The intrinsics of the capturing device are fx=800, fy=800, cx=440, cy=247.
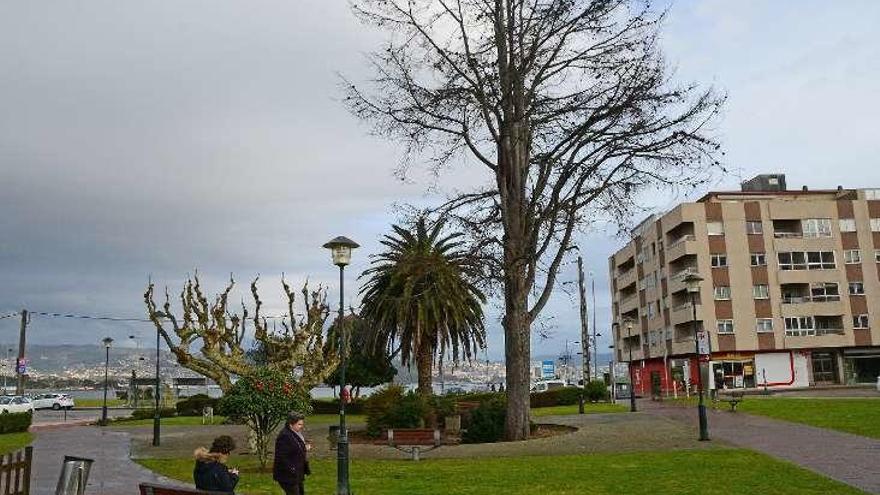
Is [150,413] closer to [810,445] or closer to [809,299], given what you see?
[810,445]

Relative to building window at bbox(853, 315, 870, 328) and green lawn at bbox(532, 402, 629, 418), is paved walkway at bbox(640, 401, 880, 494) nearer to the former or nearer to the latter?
green lawn at bbox(532, 402, 629, 418)

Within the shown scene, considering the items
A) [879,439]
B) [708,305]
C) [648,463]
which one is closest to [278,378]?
[648,463]

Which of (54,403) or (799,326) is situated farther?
(54,403)

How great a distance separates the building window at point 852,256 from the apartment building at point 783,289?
0.28 ft

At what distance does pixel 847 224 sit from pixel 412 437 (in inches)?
2423

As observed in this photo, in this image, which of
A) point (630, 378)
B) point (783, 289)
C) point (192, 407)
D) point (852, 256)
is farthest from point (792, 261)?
point (192, 407)

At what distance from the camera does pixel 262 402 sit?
17891 mm

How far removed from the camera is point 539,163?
85.4ft

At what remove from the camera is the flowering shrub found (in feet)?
58.7

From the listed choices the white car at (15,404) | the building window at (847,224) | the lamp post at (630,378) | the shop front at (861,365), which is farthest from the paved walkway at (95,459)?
the building window at (847,224)

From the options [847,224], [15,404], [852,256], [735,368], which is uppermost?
[847,224]

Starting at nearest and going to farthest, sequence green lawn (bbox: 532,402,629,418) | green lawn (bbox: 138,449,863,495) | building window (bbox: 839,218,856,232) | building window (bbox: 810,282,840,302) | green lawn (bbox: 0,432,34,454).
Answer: green lawn (bbox: 138,449,863,495) < green lawn (bbox: 0,432,34,454) < green lawn (bbox: 532,402,629,418) < building window (bbox: 810,282,840,302) < building window (bbox: 839,218,856,232)

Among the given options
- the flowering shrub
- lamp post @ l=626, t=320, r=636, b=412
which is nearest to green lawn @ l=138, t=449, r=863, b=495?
the flowering shrub

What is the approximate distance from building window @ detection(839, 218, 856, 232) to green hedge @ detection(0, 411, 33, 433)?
6352 cm
